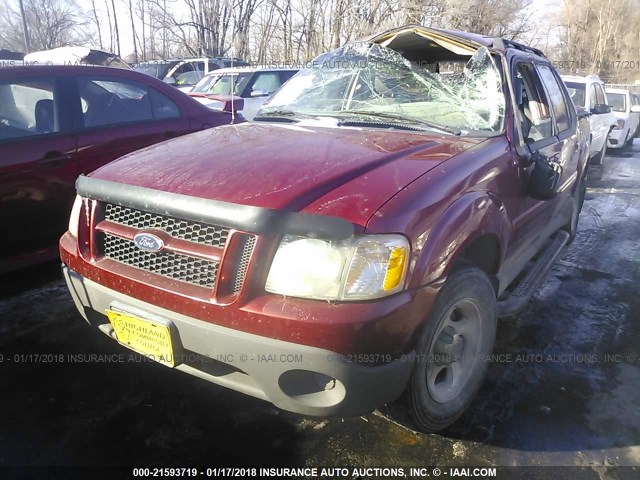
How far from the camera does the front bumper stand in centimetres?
185

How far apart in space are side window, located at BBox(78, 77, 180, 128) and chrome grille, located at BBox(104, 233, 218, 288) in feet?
6.86

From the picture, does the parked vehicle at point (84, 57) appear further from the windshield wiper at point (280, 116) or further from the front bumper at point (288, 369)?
the front bumper at point (288, 369)

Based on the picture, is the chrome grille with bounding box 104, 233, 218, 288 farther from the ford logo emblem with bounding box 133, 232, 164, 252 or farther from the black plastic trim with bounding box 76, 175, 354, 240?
the black plastic trim with bounding box 76, 175, 354, 240

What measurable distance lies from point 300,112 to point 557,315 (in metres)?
2.33

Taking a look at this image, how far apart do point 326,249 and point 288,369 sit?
470mm

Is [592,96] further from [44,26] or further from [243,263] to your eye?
[44,26]

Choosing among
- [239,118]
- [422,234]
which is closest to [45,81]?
[239,118]

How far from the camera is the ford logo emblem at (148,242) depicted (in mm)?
2078

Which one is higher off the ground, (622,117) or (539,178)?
(539,178)

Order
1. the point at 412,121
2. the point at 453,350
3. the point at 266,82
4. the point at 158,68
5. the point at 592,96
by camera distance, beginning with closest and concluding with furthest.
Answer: the point at 453,350 → the point at 412,121 → the point at 592,96 → the point at 266,82 → the point at 158,68

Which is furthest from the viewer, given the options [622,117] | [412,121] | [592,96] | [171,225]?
[622,117]

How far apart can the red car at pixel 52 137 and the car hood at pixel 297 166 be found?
1316 mm

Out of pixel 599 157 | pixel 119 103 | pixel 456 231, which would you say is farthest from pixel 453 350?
pixel 599 157

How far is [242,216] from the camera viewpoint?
1863 millimetres
